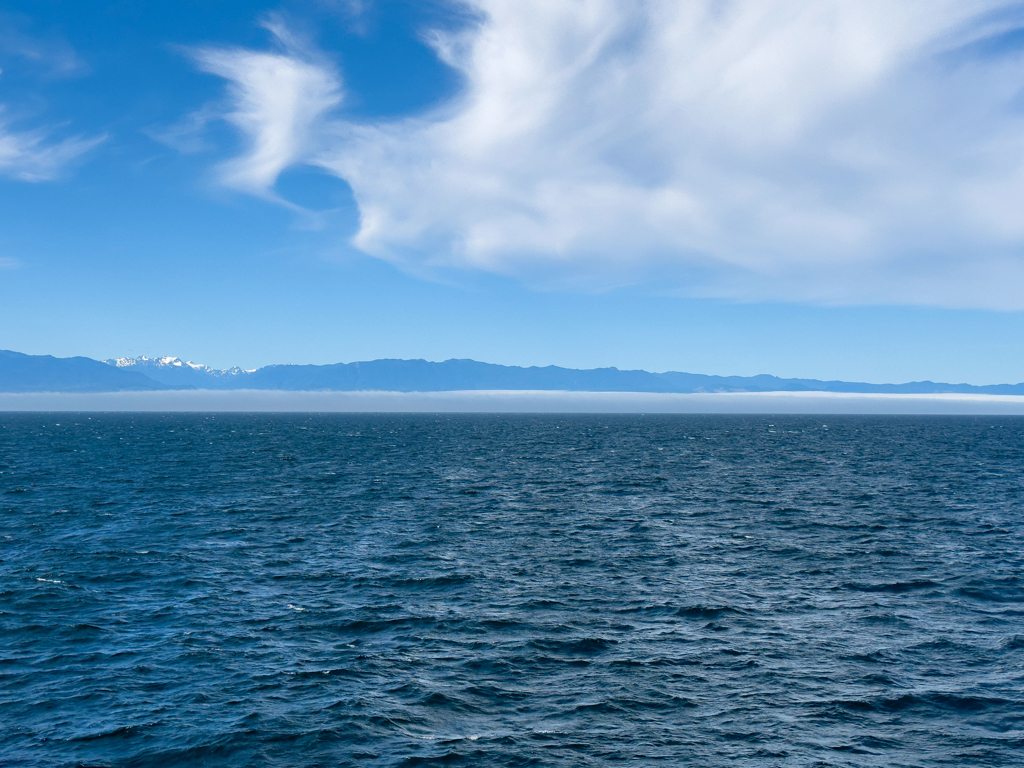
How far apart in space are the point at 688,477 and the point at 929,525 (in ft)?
124

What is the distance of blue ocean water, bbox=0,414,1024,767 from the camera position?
21.9 meters

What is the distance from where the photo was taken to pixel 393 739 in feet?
72.1

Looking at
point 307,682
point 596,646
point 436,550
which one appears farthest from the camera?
point 436,550

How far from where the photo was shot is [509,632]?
31.6m

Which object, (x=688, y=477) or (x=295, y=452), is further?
(x=295, y=452)

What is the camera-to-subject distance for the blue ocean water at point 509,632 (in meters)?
21.9

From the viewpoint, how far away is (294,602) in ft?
117

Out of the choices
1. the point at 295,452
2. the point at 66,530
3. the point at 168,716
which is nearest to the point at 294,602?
the point at 168,716

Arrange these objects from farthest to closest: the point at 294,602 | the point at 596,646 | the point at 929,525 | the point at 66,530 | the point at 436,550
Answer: the point at 929,525 → the point at 66,530 → the point at 436,550 → the point at 294,602 → the point at 596,646

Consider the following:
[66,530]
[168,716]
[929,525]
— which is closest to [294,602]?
[168,716]

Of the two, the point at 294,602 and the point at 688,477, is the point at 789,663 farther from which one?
the point at 688,477

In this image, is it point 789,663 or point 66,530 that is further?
point 66,530

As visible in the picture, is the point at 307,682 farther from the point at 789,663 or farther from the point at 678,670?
the point at 789,663

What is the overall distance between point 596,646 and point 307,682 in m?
12.2
